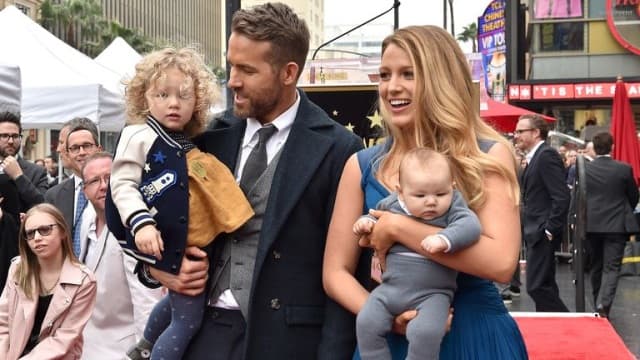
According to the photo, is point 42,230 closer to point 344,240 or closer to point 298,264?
point 298,264

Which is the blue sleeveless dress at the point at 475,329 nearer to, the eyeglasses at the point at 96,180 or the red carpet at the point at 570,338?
the red carpet at the point at 570,338

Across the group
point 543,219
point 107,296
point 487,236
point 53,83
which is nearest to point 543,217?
point 543,219

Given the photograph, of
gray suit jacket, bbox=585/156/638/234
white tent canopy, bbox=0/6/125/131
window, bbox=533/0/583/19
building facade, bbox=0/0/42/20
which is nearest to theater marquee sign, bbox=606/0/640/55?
window, bbox=533/0/583/19

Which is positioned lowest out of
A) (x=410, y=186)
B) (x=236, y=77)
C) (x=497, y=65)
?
(x=410, y=186)

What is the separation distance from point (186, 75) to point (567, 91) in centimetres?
3060

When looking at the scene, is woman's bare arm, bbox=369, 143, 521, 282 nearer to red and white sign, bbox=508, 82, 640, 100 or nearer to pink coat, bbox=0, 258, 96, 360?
pink coat, bbox=0, 258, 96, 360

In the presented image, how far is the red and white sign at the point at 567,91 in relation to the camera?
103ft

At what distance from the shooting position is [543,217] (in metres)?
9.25

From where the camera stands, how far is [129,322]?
5062 mm

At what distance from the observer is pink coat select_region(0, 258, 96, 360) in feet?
16.5

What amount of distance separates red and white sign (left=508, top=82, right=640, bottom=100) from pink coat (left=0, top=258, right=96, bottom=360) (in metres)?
28.5

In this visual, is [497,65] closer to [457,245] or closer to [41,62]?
[41,62]

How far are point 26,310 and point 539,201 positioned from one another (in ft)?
19.1

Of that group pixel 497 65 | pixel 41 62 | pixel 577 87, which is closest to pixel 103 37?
pixel 497 65
